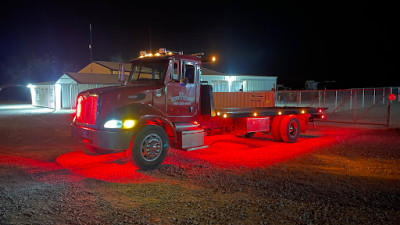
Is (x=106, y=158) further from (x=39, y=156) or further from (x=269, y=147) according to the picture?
(x=269, y=147)

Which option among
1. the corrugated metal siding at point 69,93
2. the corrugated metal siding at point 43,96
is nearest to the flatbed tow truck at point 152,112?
the corrugated metal siding at point 69,93

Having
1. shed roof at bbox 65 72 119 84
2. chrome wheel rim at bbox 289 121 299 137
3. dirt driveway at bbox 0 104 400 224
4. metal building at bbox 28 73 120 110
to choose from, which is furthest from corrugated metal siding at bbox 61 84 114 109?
chrome wheel rim at bbox 289 121 299 137

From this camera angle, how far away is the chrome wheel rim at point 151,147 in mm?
7703

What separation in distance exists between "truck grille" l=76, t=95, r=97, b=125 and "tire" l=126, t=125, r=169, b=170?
3.61ft

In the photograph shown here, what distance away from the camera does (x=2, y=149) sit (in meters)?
10.4

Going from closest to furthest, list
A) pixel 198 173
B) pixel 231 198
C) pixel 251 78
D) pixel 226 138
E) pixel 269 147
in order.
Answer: pixel 231 198, pixel 198 173, pixel 269 147, pixel 226 138, pixel 251 78

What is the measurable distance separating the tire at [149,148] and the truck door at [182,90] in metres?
0.79

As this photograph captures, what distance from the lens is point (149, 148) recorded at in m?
7.77

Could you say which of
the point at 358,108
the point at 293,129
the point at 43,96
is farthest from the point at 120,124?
the point at 43,96

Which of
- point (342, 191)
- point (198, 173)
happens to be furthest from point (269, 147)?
point (342, 191)

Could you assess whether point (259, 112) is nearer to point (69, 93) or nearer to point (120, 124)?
point (120, 124)

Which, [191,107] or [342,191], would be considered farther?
[191,107]

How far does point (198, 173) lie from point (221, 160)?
157cm

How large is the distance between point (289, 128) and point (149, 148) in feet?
19.9
